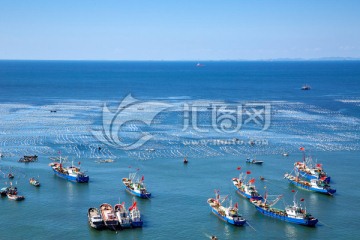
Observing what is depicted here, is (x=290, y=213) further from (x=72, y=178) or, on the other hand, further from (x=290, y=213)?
(x=72, y=178)

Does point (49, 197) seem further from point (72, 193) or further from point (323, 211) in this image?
point (323, 211)

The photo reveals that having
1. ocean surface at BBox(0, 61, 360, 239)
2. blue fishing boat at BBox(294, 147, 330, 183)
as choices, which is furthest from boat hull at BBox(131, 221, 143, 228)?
blue fishing boat at BBox(294, 147, 330, 183)

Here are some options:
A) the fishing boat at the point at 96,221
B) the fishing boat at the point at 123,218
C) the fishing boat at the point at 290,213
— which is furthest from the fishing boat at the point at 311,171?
the fishing boat at the point at 96,221

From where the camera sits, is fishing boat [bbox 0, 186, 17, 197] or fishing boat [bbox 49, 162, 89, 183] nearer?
fishing boat [bbox 0, 186, 17, 197]

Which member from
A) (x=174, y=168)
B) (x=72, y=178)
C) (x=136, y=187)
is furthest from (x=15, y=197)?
(x=174, y=168)

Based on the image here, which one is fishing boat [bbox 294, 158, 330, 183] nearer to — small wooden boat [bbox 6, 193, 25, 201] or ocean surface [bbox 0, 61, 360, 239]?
ocean surface [bbox 0, 61, 360, 239]

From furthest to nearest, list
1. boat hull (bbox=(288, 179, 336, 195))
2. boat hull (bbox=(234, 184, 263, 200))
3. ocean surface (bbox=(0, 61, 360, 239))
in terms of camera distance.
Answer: boat hull (bbox=(288, 179, 336, 195)), boat hull (bbox=(234, 184, 263, 200)), ocean surface (bbox=(0, 61, 360, 239))

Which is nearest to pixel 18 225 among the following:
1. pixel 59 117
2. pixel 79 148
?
pixel 79 148
